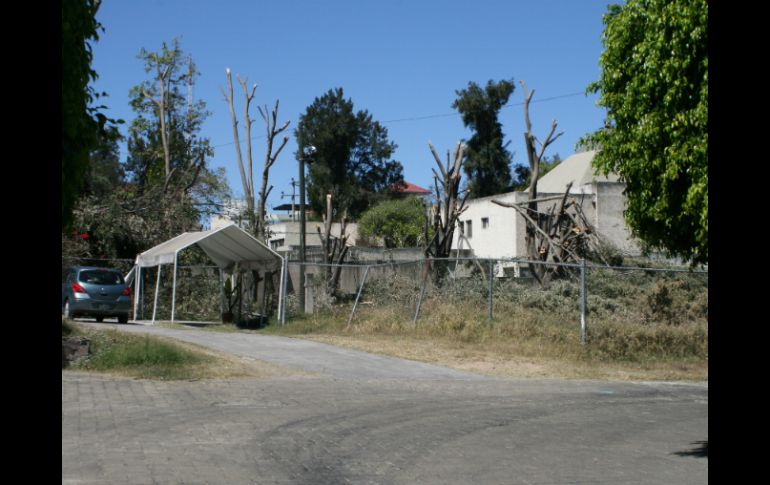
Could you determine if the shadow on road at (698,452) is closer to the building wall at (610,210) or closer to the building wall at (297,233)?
the building wall at (610,210)

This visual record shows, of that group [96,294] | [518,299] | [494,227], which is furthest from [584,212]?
[96,294]

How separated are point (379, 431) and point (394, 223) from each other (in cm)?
5484

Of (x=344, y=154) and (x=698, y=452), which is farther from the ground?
(x=344, y=154)

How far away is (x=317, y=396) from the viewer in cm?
1278

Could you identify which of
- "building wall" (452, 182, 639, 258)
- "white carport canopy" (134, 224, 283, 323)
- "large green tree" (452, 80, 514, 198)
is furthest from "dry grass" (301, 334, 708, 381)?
"large green tree" (452, 80, 514, 198)

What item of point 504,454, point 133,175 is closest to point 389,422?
point 504,454

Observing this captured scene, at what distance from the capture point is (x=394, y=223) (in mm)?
64688

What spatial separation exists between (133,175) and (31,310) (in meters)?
64.1

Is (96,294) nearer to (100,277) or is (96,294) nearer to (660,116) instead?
(100,277)

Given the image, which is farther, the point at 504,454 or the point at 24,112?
the point at 504,454

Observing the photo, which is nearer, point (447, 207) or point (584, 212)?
point (447, 207)
